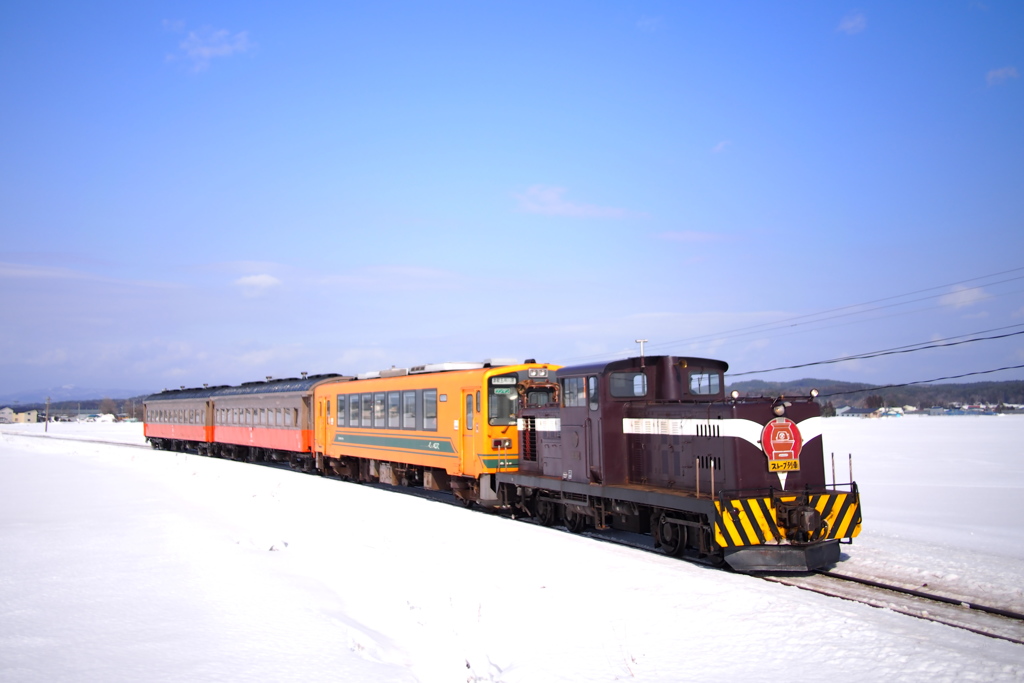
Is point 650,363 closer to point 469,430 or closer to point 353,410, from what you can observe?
point 469,430

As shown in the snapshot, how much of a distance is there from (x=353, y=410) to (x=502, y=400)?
345 inches

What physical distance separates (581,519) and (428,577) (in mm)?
4928

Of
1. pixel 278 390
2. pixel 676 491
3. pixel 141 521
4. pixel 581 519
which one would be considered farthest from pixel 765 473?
pixel 278 390

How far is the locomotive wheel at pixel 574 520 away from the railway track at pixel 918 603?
13.9ft

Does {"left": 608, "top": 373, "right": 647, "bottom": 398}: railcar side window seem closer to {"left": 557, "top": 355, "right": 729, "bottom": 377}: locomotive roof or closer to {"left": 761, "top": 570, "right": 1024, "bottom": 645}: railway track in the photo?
{"left": 557, "top": 355, "right": 729, "bottom": 377}: locomotive roof

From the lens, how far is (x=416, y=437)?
64.2 feet

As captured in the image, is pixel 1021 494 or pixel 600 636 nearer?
pixel 600 636

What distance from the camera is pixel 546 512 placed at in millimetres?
14906

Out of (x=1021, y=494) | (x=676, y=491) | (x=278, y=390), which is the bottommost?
(x=1021, y=494)

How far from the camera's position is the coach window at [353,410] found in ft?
77.1

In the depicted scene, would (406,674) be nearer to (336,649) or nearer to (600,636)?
(336,649)

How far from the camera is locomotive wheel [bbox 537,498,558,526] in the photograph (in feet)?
48.5

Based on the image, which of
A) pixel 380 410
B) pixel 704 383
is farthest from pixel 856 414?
pixel 704 383

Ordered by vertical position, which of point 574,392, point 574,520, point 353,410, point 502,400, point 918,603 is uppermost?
point 574,392
